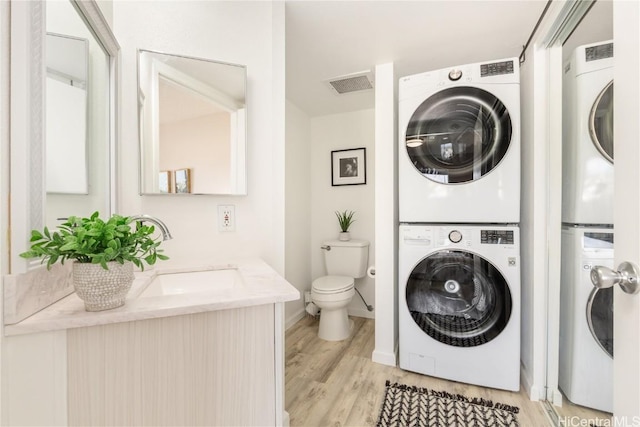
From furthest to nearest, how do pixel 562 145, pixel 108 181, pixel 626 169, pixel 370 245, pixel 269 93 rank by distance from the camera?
pixel 370 245 < pixel 269 93 < pixel 562 145 < pixel 108 181 < pixel 626 169

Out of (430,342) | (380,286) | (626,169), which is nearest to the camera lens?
(626,169)

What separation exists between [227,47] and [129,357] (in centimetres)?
145

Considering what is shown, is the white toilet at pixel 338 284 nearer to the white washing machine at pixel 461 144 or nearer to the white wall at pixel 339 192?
the white wall at pixel 339 192

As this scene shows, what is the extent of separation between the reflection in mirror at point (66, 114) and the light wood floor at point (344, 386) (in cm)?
149

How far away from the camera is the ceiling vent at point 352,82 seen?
2154 millimetres

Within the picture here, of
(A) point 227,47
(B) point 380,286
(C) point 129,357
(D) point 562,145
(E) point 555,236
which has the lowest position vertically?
(B) point 380,286

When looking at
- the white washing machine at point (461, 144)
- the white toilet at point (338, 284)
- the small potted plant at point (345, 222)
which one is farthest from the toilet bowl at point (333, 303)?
the white washing machine at point (461, 144)

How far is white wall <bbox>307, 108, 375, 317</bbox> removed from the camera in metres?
2.87

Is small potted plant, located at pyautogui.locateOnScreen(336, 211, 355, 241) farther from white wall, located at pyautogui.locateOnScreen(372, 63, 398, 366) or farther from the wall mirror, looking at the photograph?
the wall mirror

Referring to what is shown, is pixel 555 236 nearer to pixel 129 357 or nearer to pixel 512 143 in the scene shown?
pixel 512 143

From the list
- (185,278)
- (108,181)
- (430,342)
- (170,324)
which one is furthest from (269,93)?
(430,342)

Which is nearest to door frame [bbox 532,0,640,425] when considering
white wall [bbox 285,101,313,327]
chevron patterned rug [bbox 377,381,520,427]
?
chevron patterned rug [bbox 377,381,520,427]

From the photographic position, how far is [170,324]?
28.7 inches

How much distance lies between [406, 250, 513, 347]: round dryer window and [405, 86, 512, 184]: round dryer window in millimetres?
534
